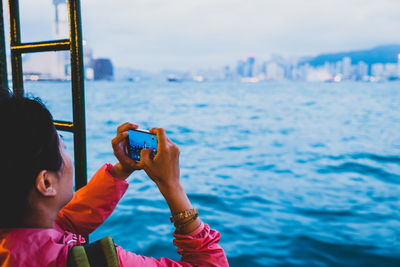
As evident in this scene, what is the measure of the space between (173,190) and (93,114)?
28.1 meters

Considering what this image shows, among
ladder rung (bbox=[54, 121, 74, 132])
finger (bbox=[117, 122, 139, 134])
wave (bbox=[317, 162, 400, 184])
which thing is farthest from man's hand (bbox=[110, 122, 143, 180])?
wave (bbox=[317, 162, 400, 184])

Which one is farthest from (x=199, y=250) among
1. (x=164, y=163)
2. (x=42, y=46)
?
(x=42, y=46)

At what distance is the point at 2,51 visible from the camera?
173 centimetres

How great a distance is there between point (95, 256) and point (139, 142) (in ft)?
1.17

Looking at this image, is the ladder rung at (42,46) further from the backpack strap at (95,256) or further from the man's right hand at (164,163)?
the backpack strap at (95,256)

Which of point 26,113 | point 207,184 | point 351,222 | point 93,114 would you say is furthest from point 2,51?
point 93,114

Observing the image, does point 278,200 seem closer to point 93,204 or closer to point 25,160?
point 93,204

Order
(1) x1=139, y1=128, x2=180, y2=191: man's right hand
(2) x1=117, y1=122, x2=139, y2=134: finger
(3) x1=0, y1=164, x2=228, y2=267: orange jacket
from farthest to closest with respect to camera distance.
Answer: (2) x1=117, y1=122, x2=139, y2=134: finger, (1) x1=139, y1=128, x2=180, y2=191: man's right hand, (3) x1=0, y1=164, x2=228, y2=267: orange jacket

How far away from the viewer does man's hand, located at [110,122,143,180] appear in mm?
1129

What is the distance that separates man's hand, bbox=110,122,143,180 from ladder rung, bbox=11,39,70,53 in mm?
532

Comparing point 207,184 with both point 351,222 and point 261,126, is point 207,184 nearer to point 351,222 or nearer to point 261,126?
point 351,222

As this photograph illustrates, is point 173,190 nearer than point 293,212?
Yes

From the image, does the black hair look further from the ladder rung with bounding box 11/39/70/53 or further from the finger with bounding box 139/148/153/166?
the ladder rung with bounding box 11/39/70/53

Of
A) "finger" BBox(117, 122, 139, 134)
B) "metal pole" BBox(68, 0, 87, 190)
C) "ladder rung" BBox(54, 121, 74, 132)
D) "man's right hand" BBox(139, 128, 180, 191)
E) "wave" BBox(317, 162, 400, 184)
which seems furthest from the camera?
"wave" BBox(317, 162, 400, 184)
